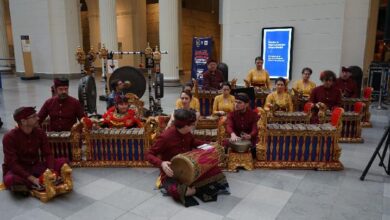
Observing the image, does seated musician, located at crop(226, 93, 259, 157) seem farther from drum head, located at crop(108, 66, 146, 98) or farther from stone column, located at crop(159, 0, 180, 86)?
stone column, located at crop(159, 0, 180, 86)

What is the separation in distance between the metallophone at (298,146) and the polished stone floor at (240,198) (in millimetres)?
134

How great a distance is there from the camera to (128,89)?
305 inches

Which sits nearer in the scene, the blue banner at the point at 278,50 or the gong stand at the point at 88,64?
the gong stand at the point at 88,64

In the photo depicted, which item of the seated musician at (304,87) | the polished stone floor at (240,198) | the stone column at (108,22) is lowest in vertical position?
the polished stone floor at (240,198)

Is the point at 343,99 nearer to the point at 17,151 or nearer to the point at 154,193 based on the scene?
the point at 154,193

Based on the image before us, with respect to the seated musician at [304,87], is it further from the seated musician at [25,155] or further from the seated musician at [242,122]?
the seated musician at [25,155]

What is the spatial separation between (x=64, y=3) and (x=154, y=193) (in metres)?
16.3

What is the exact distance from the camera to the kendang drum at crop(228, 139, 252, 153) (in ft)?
15.5

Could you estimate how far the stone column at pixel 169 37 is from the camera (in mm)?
13438

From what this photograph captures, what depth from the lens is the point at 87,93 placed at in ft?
23.4

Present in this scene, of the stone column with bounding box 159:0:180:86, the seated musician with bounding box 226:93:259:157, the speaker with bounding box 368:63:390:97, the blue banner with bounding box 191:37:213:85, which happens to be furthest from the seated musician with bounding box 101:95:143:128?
the stone column with bounding box 159:0:180:86

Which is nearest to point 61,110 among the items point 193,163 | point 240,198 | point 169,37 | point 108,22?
point 193,163

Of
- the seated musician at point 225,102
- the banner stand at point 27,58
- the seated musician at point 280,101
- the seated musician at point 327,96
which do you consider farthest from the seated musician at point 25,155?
the banner stand at point 27,58

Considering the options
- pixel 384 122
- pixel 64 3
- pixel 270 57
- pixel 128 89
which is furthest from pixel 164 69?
pixel 384 122
